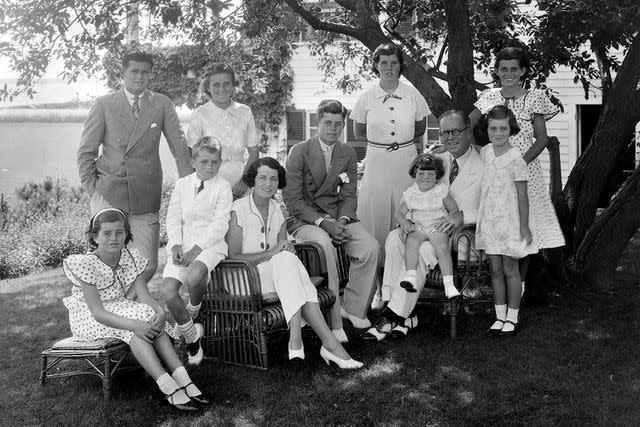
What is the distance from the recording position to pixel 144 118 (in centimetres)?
510

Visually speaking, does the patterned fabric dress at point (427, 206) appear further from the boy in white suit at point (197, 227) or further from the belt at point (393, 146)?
the boy in white suit at point (197, 227)

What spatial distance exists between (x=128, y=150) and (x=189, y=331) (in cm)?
128

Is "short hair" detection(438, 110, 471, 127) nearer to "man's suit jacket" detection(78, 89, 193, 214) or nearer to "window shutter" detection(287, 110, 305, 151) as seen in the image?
"man's suit jacket" detection(78, 89, 193, 214)

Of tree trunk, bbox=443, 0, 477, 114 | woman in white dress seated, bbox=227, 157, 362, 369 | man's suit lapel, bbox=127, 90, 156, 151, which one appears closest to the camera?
woman in white dress seated, bbox=227, 157, 362, 369

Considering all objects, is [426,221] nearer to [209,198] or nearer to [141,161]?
[209,198]

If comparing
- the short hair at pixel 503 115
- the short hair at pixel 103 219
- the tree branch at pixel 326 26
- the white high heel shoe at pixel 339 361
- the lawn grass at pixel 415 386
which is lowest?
the lawn grass at pixel 415 386

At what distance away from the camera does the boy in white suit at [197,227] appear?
4.65 m

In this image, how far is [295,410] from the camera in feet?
13.2

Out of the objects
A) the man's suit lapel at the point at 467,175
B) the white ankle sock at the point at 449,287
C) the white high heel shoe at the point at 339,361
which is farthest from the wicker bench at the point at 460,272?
the white high heel shoe at the point at 339,361

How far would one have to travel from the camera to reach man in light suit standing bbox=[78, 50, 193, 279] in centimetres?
503

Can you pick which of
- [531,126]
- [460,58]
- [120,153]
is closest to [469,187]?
[531,126]

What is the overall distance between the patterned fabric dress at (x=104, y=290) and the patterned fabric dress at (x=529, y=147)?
2.70 metres

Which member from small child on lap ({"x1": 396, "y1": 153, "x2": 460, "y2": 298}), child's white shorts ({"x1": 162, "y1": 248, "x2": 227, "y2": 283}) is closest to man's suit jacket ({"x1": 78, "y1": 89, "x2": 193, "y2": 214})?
child's white shorts ({"x1": 162, "y1": 248, "x2": 227, "y2": 283})

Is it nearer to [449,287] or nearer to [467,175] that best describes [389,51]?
[467,175]
